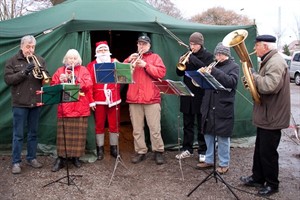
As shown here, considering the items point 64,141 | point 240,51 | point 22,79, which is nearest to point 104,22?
point 22,79

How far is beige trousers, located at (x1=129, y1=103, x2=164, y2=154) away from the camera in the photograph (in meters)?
5.49

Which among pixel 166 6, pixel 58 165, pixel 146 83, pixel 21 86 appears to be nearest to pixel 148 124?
pixel 146 83

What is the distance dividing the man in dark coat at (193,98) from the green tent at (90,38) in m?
0.27

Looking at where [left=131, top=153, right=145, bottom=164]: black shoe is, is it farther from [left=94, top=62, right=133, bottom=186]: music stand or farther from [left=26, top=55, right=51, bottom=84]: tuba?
[left=26, top=55, right=51, bottom=84]: tuba

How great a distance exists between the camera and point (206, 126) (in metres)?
4.97

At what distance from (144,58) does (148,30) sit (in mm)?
707

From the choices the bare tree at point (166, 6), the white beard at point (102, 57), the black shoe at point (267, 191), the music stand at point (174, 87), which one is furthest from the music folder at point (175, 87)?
the bare tree at point (166, 6)

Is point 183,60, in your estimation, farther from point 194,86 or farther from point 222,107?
point 222,107

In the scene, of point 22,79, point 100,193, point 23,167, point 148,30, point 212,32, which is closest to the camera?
point 100,193

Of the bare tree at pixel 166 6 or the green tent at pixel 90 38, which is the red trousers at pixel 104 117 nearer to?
the green tent at pixel 90 38

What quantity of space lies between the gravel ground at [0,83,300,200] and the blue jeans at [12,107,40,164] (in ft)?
0.91

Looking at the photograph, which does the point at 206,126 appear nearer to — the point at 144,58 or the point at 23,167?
the point at 144,58

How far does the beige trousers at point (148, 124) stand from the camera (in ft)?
18.0

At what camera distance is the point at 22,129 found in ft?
16.6
